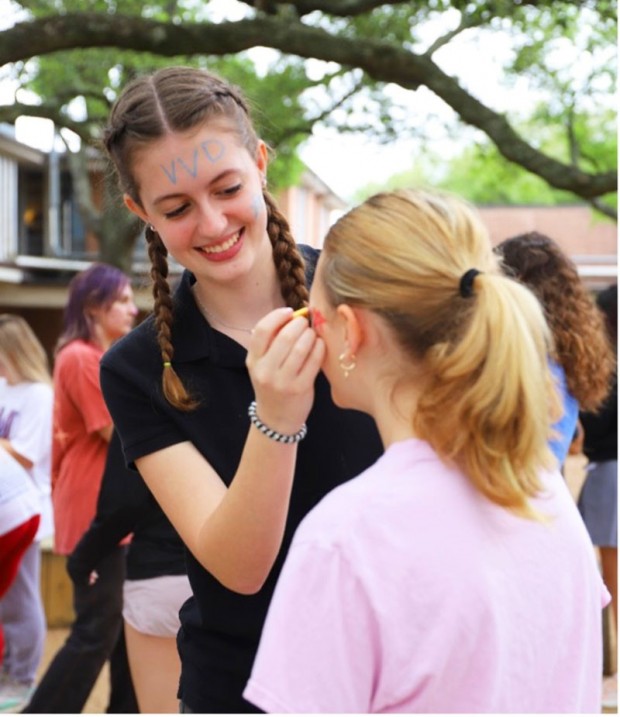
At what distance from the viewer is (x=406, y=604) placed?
4.73 ft

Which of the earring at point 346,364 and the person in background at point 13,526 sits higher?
the earring at point 346,364

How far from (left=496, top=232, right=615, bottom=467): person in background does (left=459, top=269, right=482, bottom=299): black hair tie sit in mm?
2296

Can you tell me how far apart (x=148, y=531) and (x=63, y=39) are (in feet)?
10.8

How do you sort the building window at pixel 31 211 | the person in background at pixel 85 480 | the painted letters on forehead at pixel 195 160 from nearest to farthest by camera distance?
the painted letters on forehead at pixel 195 160 < the person in background at pixel 85 480 < the building window at pixel 31 211

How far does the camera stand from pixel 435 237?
1.59 metres

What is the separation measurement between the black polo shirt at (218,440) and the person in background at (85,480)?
286cm

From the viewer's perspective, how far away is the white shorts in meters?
3.76

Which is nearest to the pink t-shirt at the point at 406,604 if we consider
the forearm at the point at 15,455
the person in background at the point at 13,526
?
the person in background at the point at 13,526

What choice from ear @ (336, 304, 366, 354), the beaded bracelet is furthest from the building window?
ear @ (336, 304, 366, 354)

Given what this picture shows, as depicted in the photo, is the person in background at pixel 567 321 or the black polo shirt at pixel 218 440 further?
the person in background at pixel 567 321

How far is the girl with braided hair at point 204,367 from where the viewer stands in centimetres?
204

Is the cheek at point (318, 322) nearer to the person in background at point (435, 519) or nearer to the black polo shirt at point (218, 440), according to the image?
the person in background at point (435, 519)

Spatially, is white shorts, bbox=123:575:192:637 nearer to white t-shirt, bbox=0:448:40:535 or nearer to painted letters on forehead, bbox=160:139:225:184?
white t-shirt, bbox=0:448:40:535

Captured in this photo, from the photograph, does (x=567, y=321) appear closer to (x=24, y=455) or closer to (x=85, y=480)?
(x=85, y=480)
